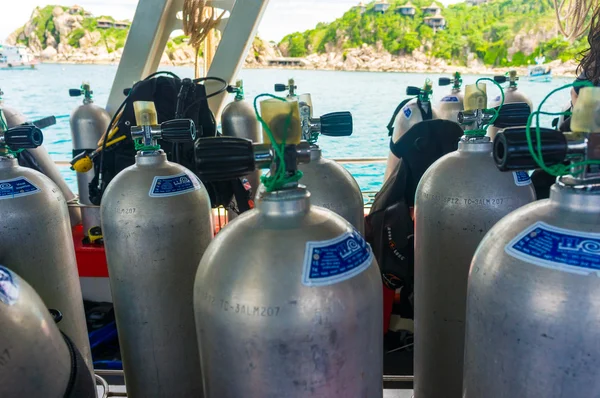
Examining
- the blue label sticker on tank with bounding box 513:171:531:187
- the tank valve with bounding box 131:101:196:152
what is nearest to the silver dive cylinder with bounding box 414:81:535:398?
the blue label sticker on tank with bounding box 513:171:531:187

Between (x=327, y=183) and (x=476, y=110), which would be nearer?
(x=476, y=110)

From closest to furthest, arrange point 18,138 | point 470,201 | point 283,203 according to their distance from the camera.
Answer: point 283,203 → point 470,201 → point 18,138

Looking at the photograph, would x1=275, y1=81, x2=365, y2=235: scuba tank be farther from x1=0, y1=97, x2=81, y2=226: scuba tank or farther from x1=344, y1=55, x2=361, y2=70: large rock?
x1=344, y1=55, x2=361, y2=70: large rock

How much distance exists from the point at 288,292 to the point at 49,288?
0.66 m

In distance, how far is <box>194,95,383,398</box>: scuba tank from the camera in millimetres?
566

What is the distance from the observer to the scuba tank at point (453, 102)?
2.20 m

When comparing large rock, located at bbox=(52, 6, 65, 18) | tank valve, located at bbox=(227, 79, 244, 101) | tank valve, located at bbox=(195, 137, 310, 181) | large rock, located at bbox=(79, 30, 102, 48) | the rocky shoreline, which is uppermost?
large rock, located at bbox=(52, 6, 65, 18)

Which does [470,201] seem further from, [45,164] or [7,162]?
[45,164]

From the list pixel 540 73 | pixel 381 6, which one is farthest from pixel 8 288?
pixel 381 6

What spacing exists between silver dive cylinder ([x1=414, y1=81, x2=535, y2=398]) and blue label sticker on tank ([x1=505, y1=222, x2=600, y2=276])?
304 mm

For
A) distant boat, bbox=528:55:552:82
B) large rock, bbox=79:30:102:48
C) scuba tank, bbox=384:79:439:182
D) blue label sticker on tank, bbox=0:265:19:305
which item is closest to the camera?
blue label sticker on tank, bbox=0:265:19:305

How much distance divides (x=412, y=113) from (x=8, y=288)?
67.4 inches

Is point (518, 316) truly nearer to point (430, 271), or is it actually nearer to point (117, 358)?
point (430, 271)

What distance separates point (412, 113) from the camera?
2.05 metres
